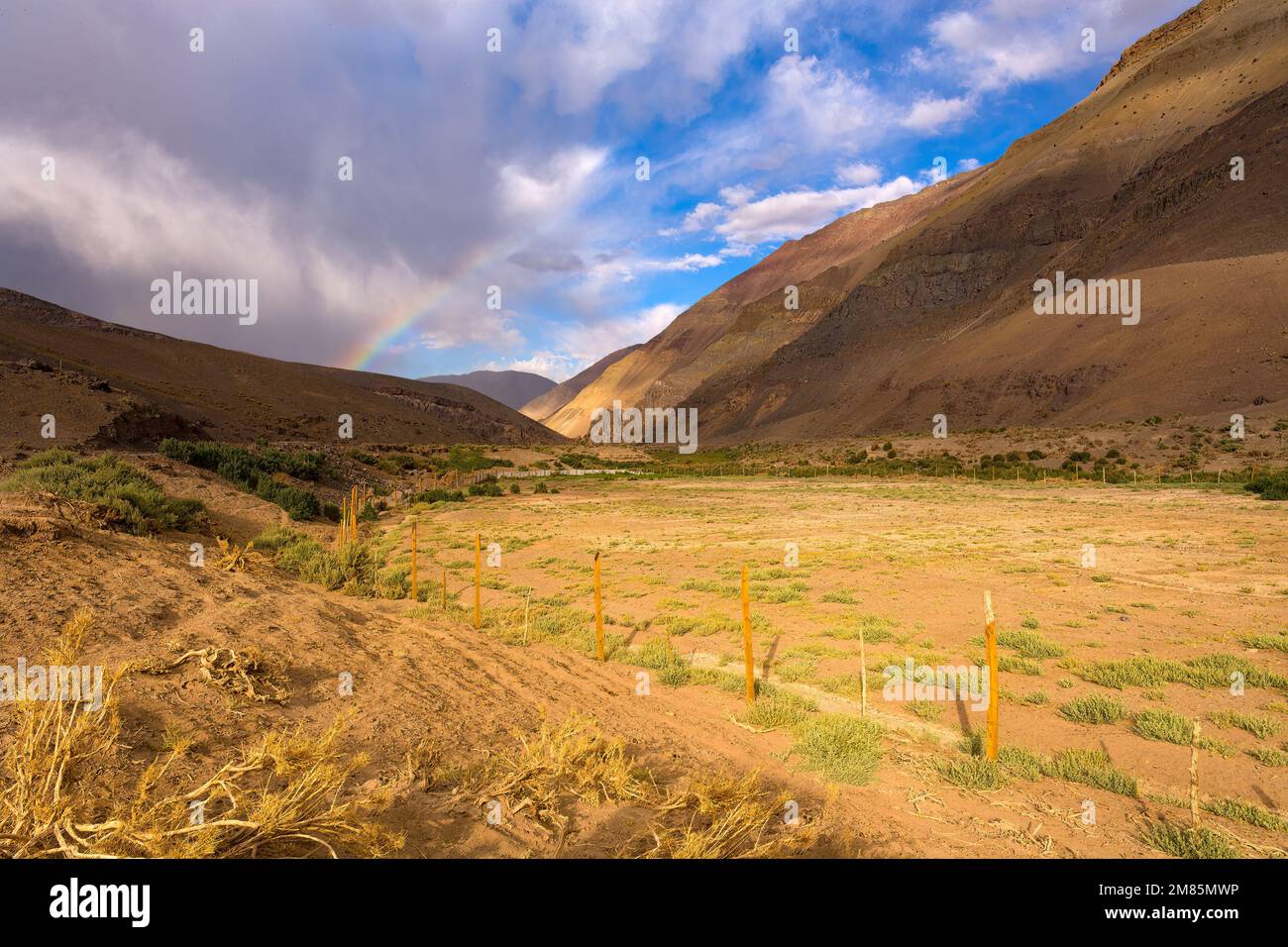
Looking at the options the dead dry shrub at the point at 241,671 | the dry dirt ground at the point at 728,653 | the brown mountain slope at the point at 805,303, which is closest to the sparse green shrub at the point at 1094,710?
the dry dirt ground at the point at 728,653

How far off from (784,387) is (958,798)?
370ft

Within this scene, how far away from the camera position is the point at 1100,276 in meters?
73.9

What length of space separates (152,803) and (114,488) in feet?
42.8

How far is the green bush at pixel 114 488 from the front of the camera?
39.7 feet

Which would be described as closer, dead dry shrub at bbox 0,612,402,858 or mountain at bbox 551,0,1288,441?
dead dry shrub at bbox 0,612,402,858

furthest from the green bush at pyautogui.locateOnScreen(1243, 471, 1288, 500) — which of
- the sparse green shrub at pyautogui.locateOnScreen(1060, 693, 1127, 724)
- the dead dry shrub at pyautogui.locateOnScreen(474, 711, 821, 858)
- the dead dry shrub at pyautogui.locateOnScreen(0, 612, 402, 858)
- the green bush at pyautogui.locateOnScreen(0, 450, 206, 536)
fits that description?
the green bush at pyautogui.locateOnScreen(0, 450, 206, 536)

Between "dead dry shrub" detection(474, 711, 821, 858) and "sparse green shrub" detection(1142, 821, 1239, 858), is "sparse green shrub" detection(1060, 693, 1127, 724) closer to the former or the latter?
"sparse green shrub" detection(1142, 821, 1239, 858)

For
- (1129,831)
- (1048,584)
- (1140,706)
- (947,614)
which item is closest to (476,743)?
(1129,831)

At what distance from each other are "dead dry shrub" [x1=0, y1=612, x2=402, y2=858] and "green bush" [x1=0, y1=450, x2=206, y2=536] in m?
9.46

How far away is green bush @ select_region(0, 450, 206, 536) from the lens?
12.1 meters

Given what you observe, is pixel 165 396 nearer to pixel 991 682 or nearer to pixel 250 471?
pixel 250 471

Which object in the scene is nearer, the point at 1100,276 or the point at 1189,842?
the point at 1189,842

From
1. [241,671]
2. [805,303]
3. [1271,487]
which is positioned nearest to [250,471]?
[241,671]

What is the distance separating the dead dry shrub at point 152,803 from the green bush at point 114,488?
31.0 ft
